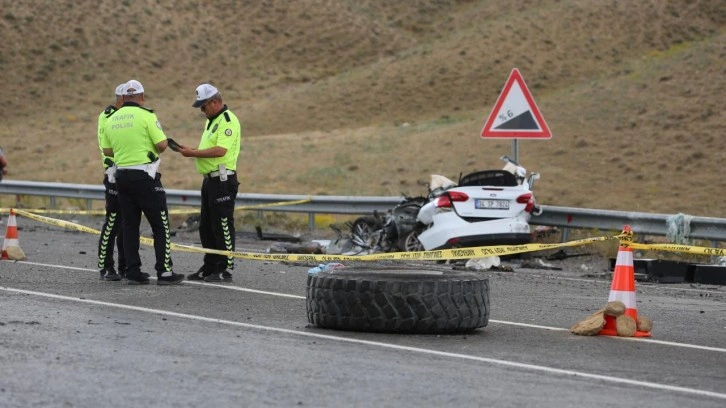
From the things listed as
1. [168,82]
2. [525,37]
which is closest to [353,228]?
[525,37]

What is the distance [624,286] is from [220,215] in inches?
192

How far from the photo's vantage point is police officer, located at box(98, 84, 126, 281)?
14297 millimetres

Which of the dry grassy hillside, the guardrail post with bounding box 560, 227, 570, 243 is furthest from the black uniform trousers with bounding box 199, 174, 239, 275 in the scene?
the dry grassy hillside

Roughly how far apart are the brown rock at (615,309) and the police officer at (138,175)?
4883mm

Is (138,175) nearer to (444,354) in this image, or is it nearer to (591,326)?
(591,326)

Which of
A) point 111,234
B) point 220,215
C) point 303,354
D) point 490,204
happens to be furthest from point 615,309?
point 490,204

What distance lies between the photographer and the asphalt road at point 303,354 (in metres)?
7.66

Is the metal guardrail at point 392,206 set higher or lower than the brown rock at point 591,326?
higher

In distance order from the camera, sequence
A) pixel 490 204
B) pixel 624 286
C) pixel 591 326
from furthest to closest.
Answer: pixel 490 204
pixel 624 286
pixel 591 326

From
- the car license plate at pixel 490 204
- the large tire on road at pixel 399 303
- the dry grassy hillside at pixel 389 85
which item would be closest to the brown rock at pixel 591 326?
the large tire on road at pixel 399 303

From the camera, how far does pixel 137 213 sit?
14.0 meters

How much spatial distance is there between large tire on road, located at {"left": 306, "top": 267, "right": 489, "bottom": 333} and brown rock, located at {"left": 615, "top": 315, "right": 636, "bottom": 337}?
94cm

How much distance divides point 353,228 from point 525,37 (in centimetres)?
4460

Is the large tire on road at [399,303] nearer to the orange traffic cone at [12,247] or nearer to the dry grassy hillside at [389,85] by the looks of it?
the orange traffic cone at [12,247]
